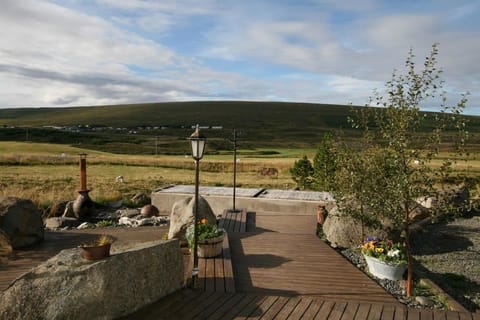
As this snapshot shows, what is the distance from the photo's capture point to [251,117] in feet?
456

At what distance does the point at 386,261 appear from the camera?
360 inches

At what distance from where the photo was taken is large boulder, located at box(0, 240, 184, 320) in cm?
571

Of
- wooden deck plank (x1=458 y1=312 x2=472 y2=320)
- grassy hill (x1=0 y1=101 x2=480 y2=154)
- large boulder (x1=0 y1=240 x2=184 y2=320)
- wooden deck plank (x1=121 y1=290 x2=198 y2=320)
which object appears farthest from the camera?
grassy hill (x1=0 y1=101 x2=480 y2=154)

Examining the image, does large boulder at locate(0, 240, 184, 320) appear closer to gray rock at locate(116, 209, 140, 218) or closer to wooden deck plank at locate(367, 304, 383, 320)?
wooden deck plank at locate(367, 304, 383, 320)

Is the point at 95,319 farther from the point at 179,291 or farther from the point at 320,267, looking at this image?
the point at 320,267

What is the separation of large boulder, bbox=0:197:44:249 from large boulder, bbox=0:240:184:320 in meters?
5.04

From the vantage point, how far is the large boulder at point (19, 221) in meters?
10.6

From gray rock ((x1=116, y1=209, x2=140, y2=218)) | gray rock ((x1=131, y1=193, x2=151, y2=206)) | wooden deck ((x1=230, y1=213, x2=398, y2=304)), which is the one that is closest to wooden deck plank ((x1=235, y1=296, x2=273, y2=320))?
wooden deck ((x1=230, y1=213, x2=398, y2=304))

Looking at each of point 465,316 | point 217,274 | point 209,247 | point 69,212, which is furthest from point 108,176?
point 465,316

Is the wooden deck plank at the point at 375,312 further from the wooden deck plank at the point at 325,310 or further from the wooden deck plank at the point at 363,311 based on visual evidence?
the wooden deck plank at the point at 325,310

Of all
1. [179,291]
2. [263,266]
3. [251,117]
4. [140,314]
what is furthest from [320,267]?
[251,117]

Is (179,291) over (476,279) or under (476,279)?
over

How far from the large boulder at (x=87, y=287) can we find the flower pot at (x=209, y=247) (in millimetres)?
2448

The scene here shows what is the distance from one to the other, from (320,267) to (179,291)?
146 inches
